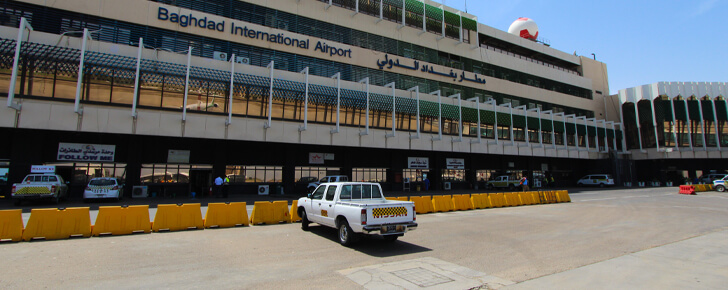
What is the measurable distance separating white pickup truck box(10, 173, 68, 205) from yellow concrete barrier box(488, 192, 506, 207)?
2365 cm

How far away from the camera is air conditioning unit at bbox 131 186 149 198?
75.2ft

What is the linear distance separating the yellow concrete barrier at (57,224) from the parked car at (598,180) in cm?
5114

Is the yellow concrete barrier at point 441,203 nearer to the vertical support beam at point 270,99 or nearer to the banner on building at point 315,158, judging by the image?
the vertical support beam at point 270,99

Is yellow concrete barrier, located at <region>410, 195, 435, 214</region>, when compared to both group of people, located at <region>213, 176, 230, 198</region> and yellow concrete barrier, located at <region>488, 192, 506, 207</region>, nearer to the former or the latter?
yellow concrete barrier, located at <region>488, 192, 506, 207</region>

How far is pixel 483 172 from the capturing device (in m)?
40.3

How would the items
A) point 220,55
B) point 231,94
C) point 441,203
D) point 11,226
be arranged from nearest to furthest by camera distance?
1. point 11,226
2. point 441,203
3. point 231,94
4. point 220,55

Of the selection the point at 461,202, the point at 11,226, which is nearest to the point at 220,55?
the point at 11,226

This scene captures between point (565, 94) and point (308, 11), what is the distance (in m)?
38.0

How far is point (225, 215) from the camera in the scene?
1165cm

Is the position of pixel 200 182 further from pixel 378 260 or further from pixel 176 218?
pixel 378 260

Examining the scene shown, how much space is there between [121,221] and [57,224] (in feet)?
4.69

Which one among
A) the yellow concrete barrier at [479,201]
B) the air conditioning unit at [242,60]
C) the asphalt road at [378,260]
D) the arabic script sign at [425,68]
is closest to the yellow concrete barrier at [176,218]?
the asphalt road at [378,260]

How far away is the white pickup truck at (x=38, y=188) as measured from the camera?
16953mm

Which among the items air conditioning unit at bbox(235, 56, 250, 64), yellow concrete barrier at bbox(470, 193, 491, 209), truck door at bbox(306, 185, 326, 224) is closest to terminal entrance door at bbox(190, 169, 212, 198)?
air conditioning unit at bbox(235, 56, 250, 64)
